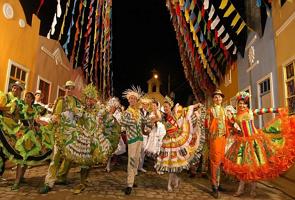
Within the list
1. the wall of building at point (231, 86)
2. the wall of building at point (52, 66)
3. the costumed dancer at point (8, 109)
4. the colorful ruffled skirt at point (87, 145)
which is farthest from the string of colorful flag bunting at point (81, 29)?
the wall of building at point (231, 86)

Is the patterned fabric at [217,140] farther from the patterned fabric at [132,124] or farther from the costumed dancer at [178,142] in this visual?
the patterned fabric at [132,124]

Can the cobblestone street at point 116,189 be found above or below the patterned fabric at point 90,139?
below

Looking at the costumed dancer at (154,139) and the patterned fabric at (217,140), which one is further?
the costumed dancer at (154,139)

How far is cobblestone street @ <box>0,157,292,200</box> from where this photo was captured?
4273mm

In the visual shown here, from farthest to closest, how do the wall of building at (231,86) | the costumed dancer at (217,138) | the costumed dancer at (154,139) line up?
the wall of building at (231,86)
the costumed dancer at (154,139)
the costumed dancer at (217,138)

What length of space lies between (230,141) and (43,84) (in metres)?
8.70

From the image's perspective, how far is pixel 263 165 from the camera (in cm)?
435

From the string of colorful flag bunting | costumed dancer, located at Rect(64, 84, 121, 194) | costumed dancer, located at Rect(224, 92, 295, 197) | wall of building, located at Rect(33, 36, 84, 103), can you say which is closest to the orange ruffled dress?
costumed dancer, located at Rect(224, 92, 295, 197)

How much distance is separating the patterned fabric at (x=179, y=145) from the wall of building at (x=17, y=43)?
583 centimetres

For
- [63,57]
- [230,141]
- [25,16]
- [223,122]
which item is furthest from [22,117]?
[63,57]

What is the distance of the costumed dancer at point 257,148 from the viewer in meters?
4.33

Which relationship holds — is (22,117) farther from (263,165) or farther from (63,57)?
(63,57)

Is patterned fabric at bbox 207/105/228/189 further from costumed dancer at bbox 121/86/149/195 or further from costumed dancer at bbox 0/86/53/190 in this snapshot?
costumed dancer at bbox 0/86/53/190

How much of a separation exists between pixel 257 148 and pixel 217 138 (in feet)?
2.49
